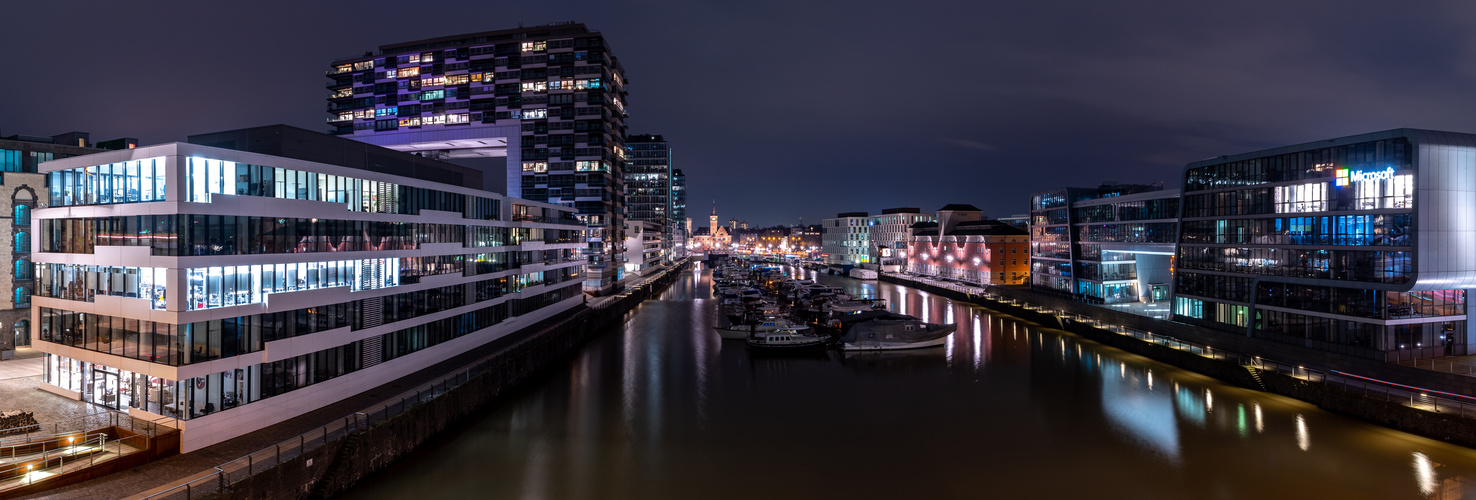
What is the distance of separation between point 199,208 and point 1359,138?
4303 cm

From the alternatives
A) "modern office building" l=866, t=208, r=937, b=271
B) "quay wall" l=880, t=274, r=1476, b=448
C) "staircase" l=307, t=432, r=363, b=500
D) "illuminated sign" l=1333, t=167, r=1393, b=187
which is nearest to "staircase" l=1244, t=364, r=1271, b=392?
"quay wall" l=880, t=274, r=1476, b=448

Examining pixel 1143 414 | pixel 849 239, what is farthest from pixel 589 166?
pixel 849 239

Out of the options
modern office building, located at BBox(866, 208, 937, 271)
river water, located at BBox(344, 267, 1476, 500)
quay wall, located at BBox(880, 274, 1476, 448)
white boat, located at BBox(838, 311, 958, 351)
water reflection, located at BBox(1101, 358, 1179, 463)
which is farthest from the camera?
modern office building, located at BBox(866, 208, 937, 271)

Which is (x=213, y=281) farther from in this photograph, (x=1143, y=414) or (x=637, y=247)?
(x=637, y=247)

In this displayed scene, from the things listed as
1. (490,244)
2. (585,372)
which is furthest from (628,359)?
(490,244)

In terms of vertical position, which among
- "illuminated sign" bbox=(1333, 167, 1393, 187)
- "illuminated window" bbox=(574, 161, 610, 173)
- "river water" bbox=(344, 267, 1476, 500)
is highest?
"illuminated window" bbox=(574, 161, 610, 173)

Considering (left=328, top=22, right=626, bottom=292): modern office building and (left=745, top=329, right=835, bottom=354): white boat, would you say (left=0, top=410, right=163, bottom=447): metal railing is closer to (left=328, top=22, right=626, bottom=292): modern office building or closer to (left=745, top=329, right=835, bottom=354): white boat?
(left=745, top=329, right=835, bottom=354): white boat

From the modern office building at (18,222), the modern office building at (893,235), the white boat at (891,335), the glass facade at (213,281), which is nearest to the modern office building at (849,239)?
the modern office building at (893,235)

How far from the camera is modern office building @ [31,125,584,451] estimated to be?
17.0 metres

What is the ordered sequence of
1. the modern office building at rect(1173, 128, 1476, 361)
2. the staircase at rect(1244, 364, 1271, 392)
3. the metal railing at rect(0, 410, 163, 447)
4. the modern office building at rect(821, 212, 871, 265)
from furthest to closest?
1. the modern office building at rect(821, 212, 871, 265)
2. the staircase at rect(1244, 364, 1271, 392)
3. the modern office building at rect(1173, 128, 1476, 361)
4. the metal railing at rect(0, 410, 163, 447)

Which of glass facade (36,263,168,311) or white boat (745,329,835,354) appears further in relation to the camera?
white boat (745,329,835,354)

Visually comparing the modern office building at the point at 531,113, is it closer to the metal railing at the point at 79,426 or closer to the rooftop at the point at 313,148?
the rooftop at the point at 313,148

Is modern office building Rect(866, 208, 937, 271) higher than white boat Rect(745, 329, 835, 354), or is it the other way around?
modern office building Rect(866, 208, 937, 271)

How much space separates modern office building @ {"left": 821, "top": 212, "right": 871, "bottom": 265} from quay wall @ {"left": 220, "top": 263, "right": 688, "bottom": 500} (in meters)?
87.2
